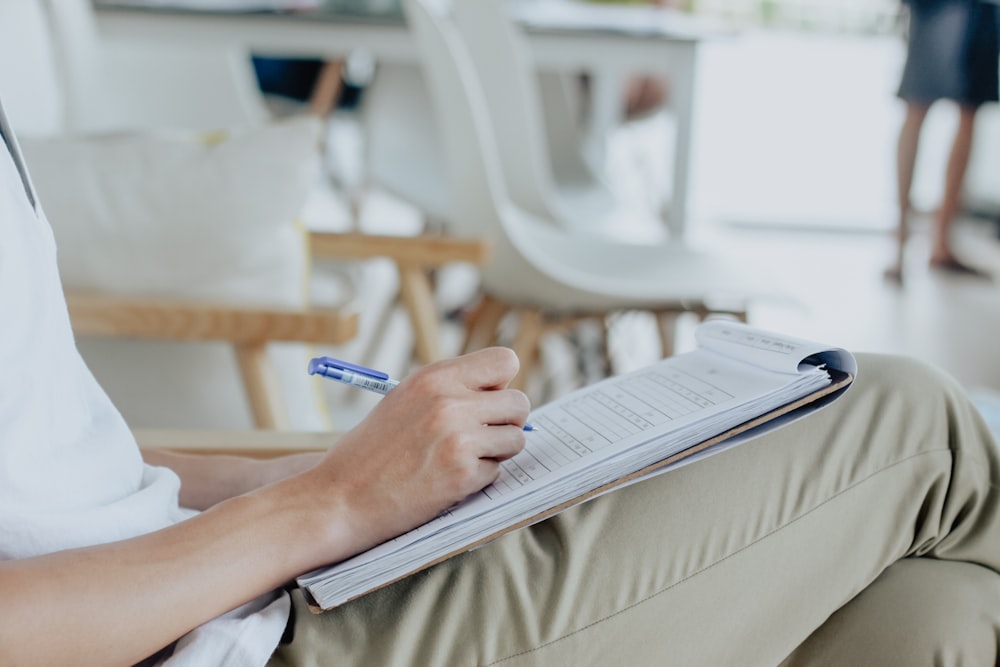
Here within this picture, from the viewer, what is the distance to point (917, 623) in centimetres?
63

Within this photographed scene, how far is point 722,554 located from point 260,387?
64 cm

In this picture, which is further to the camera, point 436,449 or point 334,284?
point 334,284

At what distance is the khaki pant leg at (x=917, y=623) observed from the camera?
0.62m

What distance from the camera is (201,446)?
3.03 ft

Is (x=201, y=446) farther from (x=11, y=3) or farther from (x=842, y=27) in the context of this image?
(x=842, y=27)

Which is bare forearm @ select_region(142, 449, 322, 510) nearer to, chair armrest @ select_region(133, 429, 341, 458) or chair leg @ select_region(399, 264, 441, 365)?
chair armrest @ select_region(133, 429, 341, 458)

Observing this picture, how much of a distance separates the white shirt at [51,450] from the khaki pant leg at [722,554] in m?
0.05

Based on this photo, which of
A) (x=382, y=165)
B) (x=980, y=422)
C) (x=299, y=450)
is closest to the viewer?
(x=980, y=422)

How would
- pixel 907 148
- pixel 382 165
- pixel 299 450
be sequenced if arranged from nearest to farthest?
pixel 299 450 → pixel 382 165 → pixel 907 148

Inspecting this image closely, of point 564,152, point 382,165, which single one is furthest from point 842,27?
point 382,165

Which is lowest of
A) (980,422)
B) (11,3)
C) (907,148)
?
(907,148)

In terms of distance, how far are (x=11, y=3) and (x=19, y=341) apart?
4.41 ft

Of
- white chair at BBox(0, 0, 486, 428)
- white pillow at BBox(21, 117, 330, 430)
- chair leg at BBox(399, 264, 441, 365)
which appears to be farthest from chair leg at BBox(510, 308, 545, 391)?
white pillow at BBox(21, 117, 330, 430)

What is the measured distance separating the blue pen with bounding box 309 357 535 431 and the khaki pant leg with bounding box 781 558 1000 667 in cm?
23
